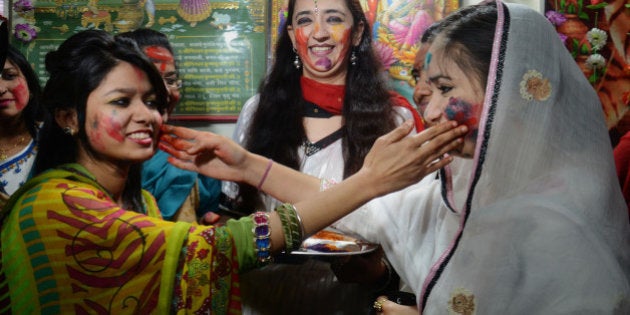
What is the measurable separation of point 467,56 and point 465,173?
0.32 metres

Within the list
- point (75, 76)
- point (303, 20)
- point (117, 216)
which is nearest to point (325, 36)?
point (303, 20)

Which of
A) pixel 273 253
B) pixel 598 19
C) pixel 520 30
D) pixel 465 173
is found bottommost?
pixel 273 253

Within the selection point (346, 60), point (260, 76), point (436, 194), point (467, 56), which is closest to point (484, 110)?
point (467, 56)

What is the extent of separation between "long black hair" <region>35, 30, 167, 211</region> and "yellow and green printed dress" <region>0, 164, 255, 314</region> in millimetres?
165

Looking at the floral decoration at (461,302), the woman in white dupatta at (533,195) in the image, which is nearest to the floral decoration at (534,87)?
the woman in white dupatta at (533,195)

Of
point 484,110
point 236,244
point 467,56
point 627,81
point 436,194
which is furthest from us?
point 627,81

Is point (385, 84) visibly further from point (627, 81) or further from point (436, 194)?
point (627, 81)

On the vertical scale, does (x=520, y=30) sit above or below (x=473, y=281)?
above

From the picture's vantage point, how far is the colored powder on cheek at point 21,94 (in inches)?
104

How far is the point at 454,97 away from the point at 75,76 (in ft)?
3.25

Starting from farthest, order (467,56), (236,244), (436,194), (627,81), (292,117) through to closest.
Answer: (627,81) < (292,117) < (436,194) < (236,244) < (467,56)

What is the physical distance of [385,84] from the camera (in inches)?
99.9

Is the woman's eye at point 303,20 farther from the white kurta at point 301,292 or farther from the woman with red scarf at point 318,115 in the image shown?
the white kurta at point 301,292

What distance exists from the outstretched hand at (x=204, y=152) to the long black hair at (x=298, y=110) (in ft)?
1.68
